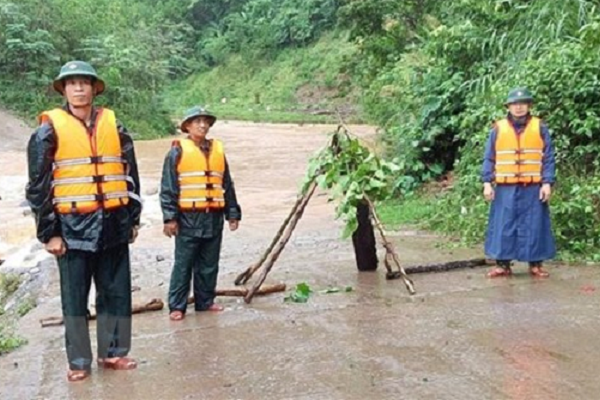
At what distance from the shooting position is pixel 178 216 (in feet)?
22.5

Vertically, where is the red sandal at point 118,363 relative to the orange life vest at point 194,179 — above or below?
below

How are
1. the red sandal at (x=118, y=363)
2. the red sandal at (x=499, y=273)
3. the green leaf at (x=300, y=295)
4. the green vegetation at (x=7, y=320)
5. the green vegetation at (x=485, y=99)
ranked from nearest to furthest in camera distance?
the red sandal at (x=118, y=363)
the green vegetation at (x=7, y=320)
the green leaf at (x=300, y=295)
the red sandal at (x=499, y=273)
the green vegetation at (x=485, y=99)

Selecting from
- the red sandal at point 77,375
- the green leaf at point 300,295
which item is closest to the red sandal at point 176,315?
the green leaf at point 300,295

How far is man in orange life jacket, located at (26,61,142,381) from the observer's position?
514 cm

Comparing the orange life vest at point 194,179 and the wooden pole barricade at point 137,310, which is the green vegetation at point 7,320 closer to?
the wooden pole barricade at point 137,310

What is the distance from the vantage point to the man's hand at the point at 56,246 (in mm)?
5195

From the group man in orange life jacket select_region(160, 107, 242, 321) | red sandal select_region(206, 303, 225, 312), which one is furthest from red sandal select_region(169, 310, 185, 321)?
red sandal select_region(206, 303, 225, 312)

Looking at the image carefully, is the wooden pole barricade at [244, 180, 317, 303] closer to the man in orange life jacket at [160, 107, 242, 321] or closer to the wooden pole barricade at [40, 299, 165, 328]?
the man in orange life jacket at [160, 107, 242, 321]

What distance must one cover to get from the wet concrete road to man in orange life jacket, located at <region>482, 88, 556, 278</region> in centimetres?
24

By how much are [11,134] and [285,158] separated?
998cm

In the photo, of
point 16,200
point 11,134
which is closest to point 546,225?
point 16,200

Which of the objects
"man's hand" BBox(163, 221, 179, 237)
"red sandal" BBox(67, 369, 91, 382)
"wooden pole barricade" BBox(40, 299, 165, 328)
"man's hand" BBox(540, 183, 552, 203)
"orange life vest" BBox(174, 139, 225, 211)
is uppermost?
"orange life vest" BBox(174, 139, 225, 211)

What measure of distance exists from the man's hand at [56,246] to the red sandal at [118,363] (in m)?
0.78

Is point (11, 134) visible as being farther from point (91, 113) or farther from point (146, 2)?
point (146, 2)
